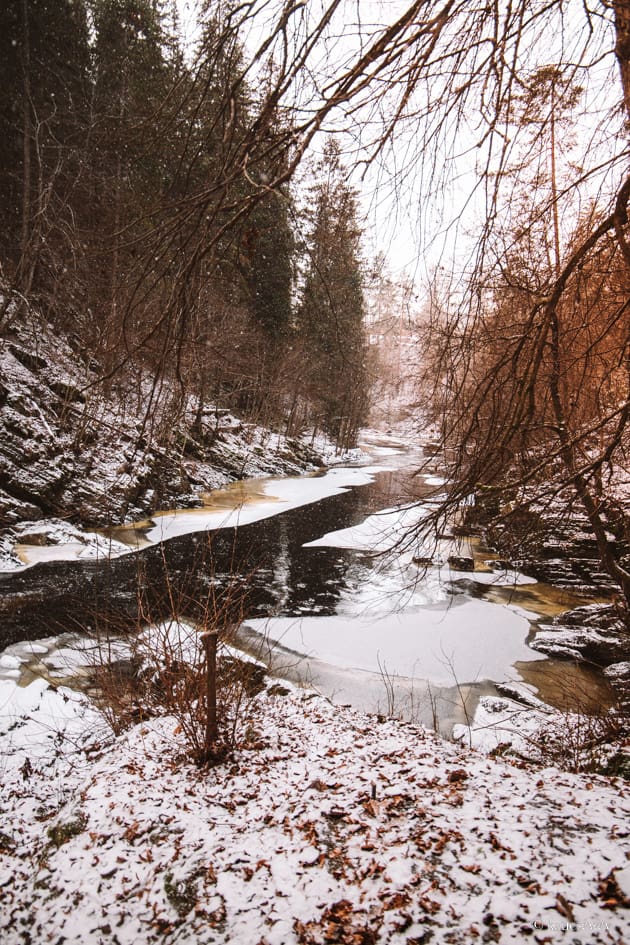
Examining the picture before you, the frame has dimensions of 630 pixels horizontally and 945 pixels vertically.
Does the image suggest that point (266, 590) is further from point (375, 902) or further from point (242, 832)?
point (375, 902)

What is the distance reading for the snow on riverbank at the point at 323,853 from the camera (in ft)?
5.12

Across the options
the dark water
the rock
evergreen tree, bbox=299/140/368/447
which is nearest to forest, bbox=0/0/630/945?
evergreen tree, bbox=299/140/368/447

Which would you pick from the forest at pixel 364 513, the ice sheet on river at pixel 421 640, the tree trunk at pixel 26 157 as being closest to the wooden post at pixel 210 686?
the forest at pixel 364 513

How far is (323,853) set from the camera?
201 centimetres

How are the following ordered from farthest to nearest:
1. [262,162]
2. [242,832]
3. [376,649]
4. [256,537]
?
1. [256,537]
2. [376,649]
3. [242,832]
4. [262,162]

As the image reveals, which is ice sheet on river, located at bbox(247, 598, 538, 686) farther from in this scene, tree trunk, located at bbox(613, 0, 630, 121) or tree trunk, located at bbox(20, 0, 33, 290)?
tree trunk, located at bbox(613, 0, 630, 121)

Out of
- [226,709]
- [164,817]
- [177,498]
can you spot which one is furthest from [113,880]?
A: [177,498]

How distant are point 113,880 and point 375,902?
1.20 m

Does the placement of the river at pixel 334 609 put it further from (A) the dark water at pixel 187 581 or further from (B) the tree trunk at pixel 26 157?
(B) the tree trunk at pixel 26 157

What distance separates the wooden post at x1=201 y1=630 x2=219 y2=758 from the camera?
9.61 ft

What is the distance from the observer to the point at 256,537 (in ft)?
39.3

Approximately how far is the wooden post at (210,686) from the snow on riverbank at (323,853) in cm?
19

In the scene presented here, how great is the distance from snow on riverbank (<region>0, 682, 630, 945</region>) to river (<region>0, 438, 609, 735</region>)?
4.08 feet

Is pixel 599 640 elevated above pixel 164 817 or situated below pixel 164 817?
below
